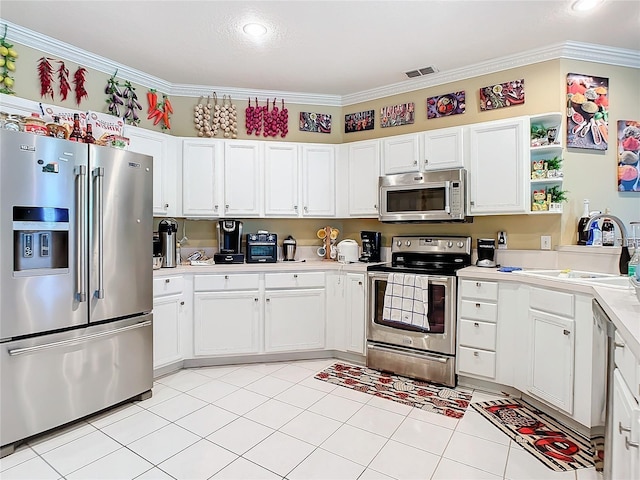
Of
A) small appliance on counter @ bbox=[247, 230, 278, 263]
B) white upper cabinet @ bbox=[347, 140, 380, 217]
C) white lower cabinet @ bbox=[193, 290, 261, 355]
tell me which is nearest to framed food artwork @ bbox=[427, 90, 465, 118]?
white upper cabinet @ bbox=[347, 140, 380, 217]

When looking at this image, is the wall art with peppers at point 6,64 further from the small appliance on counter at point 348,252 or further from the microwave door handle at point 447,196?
the microwave door handle at point 447,196

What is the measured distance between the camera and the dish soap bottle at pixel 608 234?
8.97ft

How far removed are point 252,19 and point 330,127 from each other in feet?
5.61

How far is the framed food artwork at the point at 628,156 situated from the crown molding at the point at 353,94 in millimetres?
500

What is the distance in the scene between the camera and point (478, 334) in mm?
2826

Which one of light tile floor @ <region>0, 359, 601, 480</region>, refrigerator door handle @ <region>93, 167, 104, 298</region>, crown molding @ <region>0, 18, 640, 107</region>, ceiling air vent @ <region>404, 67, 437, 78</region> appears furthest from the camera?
ceiling air vent @ <region>404, 67, 437, 78</region>

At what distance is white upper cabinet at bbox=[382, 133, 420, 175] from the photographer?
3.39 m

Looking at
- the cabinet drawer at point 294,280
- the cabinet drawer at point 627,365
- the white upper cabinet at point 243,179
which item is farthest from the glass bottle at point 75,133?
the cabinet drawer at point 627,365

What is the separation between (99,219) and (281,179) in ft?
5.74

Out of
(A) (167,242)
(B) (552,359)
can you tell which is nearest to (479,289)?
(B) (552,359)

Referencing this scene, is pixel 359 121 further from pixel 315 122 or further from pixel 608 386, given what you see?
pixel 608 386

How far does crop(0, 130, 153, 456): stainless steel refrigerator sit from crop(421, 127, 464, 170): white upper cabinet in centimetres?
225

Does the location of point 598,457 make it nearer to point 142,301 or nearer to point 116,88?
point 142,301

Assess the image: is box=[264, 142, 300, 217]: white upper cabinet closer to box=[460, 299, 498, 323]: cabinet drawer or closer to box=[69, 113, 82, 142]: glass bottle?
box=[69, 113, 82, 142]: glass bottle
